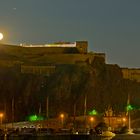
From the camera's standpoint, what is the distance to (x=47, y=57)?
374 ft

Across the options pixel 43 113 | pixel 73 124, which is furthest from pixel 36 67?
pixel 73 124

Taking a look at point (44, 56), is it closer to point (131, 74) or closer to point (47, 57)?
point (47, 57)

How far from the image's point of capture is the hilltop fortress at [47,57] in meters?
110

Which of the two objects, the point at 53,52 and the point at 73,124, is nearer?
the point at 73,124

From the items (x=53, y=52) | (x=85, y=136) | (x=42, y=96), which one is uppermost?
(x=53, y=52)

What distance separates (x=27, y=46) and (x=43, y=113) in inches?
868

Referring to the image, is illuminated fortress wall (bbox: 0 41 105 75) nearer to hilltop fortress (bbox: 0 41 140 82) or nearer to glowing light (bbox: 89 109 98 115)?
hilltop fortress (bbox: 0 41 140 82)

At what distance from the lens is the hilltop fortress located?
109750 millimetres

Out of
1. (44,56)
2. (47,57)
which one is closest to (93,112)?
(47,57)

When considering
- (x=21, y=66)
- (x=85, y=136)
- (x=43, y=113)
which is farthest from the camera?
(x=21, y=66)

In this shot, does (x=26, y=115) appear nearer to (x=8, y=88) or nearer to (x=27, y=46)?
(x=8, y=88)

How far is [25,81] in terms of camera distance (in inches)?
4240

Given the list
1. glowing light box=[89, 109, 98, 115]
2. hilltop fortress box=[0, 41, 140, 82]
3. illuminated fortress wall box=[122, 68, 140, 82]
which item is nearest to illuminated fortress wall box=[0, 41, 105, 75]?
hilltop fortress box=[0, 41, 140, 82]

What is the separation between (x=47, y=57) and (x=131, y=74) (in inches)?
712
